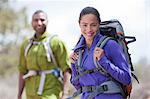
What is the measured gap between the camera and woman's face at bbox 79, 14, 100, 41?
4863mm

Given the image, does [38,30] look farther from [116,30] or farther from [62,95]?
[116,30]

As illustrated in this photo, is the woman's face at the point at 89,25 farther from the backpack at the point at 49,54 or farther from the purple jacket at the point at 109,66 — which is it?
the backpack at the point at 49,54

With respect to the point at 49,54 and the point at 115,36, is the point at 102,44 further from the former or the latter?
the point at 49,54

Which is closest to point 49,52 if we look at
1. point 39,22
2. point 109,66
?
point 39,22

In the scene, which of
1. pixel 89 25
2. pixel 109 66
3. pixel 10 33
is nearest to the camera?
pixel 109 66

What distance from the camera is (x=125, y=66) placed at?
4.79m

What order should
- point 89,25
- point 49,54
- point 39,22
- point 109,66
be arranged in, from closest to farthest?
point 109,66
point 89,25
point 49,54
point 39,22

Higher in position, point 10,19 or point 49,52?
point 49,52

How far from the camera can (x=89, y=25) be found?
4859 mm

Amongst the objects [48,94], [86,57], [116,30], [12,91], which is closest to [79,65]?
[86,57]

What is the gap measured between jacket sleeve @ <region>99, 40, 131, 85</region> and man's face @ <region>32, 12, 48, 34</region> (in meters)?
2.67

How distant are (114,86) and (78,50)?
0.50 metres

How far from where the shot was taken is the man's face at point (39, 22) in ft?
24.2

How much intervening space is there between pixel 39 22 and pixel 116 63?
274 cm
